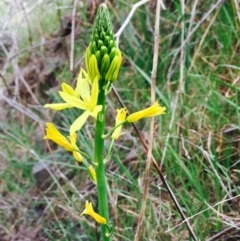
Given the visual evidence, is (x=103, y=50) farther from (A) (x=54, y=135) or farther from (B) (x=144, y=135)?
(B) (x=144, y=135)

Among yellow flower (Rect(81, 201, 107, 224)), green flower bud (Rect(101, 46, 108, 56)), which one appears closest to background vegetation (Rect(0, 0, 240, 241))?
yellow flower (Rect(81, 201, 107, 224))

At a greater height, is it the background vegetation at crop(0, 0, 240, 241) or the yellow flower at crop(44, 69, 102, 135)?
the yellow flower at crop(44, 69, 102, 135)

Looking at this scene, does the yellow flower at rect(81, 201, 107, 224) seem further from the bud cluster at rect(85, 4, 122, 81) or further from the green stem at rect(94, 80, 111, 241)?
the bud cluster at rect(85, 4, 122, 81)

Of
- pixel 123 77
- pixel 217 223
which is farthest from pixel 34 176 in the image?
pixel 217 223

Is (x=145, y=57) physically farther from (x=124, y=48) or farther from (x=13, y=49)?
(x=13, y=49)

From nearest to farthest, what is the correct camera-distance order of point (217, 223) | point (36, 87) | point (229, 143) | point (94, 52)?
point (94, 52) < point (217, 223) < point (229, 143) < point (36, 87)
